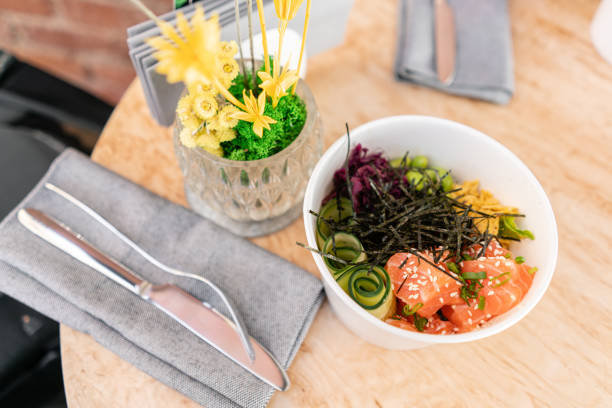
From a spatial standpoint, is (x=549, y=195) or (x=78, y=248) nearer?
(x=78, y=248)

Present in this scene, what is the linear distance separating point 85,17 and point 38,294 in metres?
1.15

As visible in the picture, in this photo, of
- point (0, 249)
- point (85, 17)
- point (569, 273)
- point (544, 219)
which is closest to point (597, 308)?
point (569, 273)

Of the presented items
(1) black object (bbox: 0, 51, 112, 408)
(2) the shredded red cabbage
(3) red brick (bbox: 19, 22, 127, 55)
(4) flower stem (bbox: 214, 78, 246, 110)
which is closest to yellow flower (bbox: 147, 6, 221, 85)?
(4) flower stem (bbox: 214, 78, 246, 110)

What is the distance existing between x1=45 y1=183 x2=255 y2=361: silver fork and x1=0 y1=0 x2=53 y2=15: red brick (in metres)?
1.07

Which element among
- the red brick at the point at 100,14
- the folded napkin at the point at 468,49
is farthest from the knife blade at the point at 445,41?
the red brick at the point at 100,14

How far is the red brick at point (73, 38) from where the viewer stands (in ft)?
4.77

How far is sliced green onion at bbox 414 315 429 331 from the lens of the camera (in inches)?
19.9

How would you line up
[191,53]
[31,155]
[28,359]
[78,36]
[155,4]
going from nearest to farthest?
[191,53] → [28,359] → [31,155] → [155,4] → [78,36]

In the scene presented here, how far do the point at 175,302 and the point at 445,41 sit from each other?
617 mm

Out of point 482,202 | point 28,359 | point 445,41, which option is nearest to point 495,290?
point 482,202

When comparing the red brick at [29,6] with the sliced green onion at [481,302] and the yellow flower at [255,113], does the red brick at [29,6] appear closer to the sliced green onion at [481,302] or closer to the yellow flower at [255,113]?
the yellow flower at [255,113]

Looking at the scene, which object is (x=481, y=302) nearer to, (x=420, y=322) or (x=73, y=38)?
(x=420, y=322)

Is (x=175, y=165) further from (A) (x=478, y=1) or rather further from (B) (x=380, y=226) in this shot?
(A) (x=478, y=1)

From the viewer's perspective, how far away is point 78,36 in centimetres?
148
